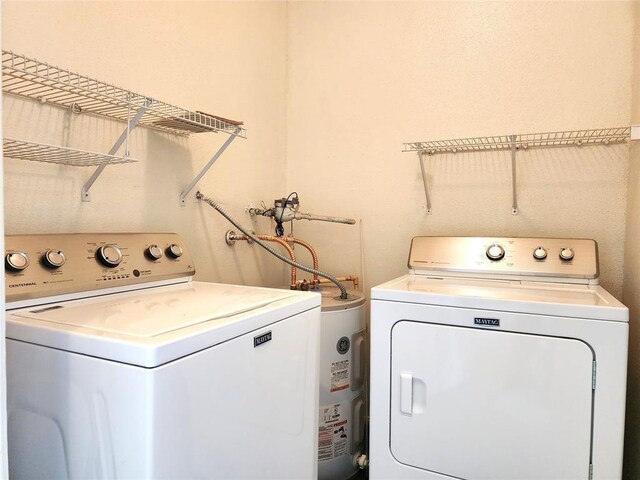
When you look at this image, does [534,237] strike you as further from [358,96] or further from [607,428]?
[358,96]

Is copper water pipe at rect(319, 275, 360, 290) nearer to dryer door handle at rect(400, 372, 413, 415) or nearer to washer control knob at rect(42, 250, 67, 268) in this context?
dryer door handle at rect(400, 372, 413, 415)

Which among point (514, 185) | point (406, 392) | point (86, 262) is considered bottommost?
point (406, 392)

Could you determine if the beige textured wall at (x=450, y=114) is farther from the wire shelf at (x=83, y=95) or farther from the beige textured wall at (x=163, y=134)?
the wire shelf at (x=83, y=95)

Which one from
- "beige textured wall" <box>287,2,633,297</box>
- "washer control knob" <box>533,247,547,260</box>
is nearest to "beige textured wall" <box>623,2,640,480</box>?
"beige textured wall" <box>287,2,633,297</box>

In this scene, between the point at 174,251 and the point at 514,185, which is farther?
the point at 514,185

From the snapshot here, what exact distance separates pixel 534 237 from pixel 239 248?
1417 mm

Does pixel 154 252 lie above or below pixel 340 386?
above

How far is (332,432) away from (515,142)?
61.2 inches

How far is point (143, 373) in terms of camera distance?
2.51ft

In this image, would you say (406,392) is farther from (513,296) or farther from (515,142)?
(515,142)

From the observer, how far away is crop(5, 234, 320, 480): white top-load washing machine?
31.2 inches

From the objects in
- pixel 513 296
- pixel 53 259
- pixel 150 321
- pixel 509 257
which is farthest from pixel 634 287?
pixel 53 259

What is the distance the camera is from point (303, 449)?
49.9 inches

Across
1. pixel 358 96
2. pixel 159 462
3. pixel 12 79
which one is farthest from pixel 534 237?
pixel 12 79
